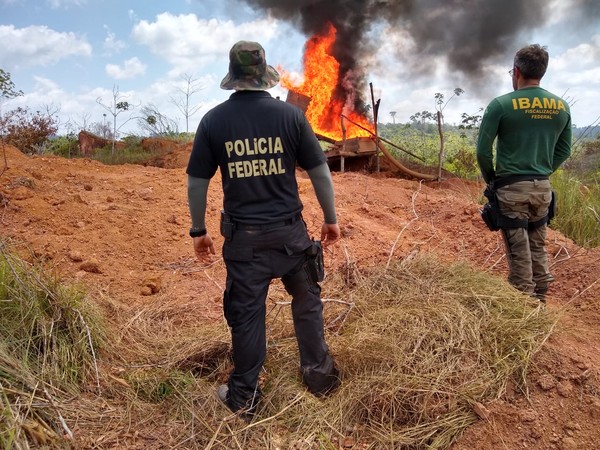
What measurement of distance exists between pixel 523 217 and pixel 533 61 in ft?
3.66

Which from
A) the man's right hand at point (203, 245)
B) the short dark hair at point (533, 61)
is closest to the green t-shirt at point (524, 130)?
the short dark hair at point (533, 61)

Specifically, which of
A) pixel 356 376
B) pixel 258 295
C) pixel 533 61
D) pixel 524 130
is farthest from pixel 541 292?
Answer: pixel 258 295

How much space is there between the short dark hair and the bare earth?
174 centimetres

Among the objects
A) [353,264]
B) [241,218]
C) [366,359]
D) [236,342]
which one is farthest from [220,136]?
[353,264]

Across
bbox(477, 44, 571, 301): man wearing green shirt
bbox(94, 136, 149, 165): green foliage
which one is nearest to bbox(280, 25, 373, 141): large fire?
bbox(94, 136, 149, 165): green foliage

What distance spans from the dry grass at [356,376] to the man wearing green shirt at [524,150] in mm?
367

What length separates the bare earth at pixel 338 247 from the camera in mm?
2629

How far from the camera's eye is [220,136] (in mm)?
2607

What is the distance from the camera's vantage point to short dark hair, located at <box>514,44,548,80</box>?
11.1 ft

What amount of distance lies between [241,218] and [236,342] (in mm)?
700

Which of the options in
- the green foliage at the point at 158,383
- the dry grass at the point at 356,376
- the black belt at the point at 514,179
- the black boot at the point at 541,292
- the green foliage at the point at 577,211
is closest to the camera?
the dry grass at the point at 356,376

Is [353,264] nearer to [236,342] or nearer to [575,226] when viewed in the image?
[236,342]

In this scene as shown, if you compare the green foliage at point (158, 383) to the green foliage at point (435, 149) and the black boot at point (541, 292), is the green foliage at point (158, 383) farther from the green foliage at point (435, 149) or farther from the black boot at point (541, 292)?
the green foliage at point (435, 149)

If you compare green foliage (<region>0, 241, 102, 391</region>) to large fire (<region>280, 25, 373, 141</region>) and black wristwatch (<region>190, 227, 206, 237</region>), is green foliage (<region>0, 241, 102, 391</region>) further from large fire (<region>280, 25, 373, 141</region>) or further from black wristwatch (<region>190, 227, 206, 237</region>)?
large fire (<region>280, 25, 373, 141</region>)
